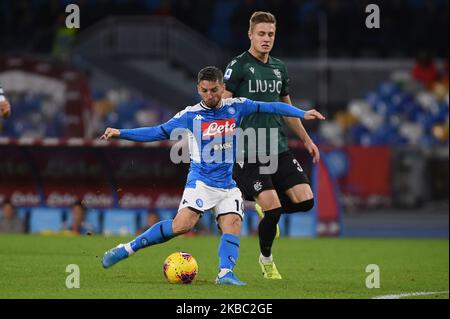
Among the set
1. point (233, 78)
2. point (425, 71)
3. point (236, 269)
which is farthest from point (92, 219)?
point (425, 71)

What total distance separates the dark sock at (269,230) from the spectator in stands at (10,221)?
28.1 ft

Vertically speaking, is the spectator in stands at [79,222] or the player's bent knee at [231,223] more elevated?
the player's bent knee at [231,223]

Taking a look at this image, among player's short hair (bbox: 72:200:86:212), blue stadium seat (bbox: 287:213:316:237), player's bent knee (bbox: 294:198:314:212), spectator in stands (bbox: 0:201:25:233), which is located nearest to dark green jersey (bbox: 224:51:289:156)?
player's bent knee (bbox: 294:198:314:212)

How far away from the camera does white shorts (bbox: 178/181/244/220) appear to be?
30.5 ft

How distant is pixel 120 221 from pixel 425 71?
1106cm

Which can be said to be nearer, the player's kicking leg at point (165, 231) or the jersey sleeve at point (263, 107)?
the player's kicking leg at point (165, 231)

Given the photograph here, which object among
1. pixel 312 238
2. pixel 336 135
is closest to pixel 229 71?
pixel 312 238

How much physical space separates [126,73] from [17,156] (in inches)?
290

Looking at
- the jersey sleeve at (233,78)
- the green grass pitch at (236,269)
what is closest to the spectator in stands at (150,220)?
the green grass pitch at (236,269)

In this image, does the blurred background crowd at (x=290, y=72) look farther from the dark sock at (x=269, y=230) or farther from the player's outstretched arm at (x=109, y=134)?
the player's outstretched arm at (x=109, y=134)

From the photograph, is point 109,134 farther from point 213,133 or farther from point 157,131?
point 213,133

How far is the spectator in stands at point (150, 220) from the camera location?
18.0m

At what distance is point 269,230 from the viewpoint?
33.6 ft

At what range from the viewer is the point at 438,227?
20.6 m
